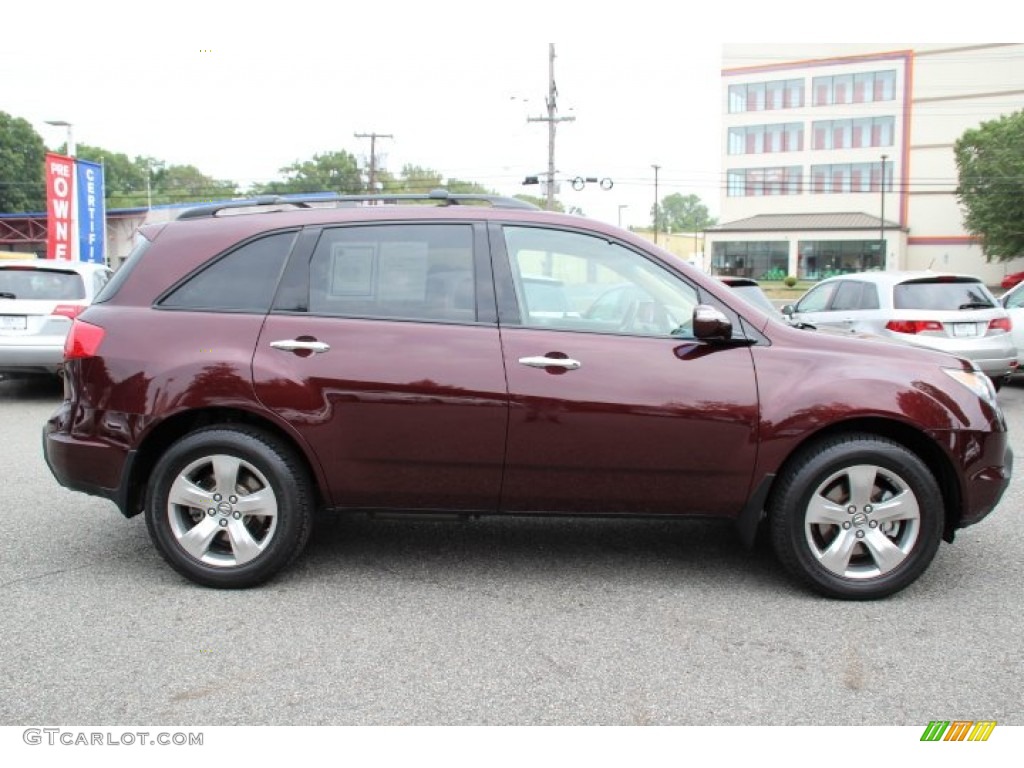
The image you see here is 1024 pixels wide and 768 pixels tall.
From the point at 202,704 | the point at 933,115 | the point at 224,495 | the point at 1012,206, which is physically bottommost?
the point at 202,704

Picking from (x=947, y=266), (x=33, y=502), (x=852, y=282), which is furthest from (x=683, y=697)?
(x=947, y=266)

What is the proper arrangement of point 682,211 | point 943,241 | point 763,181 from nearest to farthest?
point 943,241
point 763,181
point 682,211

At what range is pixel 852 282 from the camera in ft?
33.9

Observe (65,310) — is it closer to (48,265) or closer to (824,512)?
(48,265)

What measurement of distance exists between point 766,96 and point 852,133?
7.21 m

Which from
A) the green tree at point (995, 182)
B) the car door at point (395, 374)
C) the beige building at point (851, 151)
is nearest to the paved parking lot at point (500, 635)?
the car door at point (395, 374)

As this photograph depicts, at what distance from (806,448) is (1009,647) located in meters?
1.11

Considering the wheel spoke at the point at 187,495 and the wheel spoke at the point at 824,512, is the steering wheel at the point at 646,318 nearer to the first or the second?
the wheel spoke at the point at 824,512

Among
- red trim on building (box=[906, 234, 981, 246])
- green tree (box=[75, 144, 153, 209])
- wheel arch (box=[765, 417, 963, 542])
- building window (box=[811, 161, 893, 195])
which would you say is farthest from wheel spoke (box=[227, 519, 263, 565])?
green tree (box=[75, 144, 153, 209])

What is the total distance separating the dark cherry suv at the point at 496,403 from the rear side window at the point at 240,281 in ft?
0.04

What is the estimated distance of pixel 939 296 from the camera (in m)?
9.51

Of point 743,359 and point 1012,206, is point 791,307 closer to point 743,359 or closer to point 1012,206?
point 743,359

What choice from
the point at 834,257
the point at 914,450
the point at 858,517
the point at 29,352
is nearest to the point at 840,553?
the point at 858,517

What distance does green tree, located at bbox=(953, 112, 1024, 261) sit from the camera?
171ft
